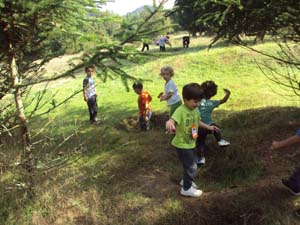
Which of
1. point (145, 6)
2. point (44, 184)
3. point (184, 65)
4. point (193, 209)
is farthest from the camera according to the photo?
point (184, 65)

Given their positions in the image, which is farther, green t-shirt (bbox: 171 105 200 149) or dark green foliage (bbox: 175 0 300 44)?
dark green foliage (bbox: 175 0 300 44)

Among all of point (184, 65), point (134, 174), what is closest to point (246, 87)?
point (184, 65)

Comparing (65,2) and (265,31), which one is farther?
(265,31)

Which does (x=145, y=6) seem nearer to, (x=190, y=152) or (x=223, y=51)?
(x=190, y=152)

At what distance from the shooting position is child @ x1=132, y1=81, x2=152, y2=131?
8.30 m

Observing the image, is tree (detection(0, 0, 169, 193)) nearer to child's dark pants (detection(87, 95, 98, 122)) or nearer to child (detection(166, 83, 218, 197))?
child (detection(166, 83, 218, 197))

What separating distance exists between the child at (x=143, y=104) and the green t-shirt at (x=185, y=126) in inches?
134

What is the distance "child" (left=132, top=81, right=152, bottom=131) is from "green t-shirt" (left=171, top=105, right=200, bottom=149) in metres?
3.40

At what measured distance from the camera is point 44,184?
6047 millimetres

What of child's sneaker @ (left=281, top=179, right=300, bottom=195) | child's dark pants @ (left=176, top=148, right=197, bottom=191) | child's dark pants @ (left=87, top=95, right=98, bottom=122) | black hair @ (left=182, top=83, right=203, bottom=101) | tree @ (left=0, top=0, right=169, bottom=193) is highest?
tree @ (left=0, top=0, right=169, bottom=193)

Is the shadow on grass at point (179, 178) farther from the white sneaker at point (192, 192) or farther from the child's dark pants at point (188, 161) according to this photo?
the child's dark pants at point (188, 161)

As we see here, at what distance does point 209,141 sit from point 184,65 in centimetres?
992

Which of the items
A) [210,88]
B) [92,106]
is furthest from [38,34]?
[92,106]

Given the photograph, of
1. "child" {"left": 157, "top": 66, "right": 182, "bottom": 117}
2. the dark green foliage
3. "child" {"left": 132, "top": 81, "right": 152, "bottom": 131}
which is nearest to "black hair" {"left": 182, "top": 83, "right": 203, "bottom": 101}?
the dark green foliage
